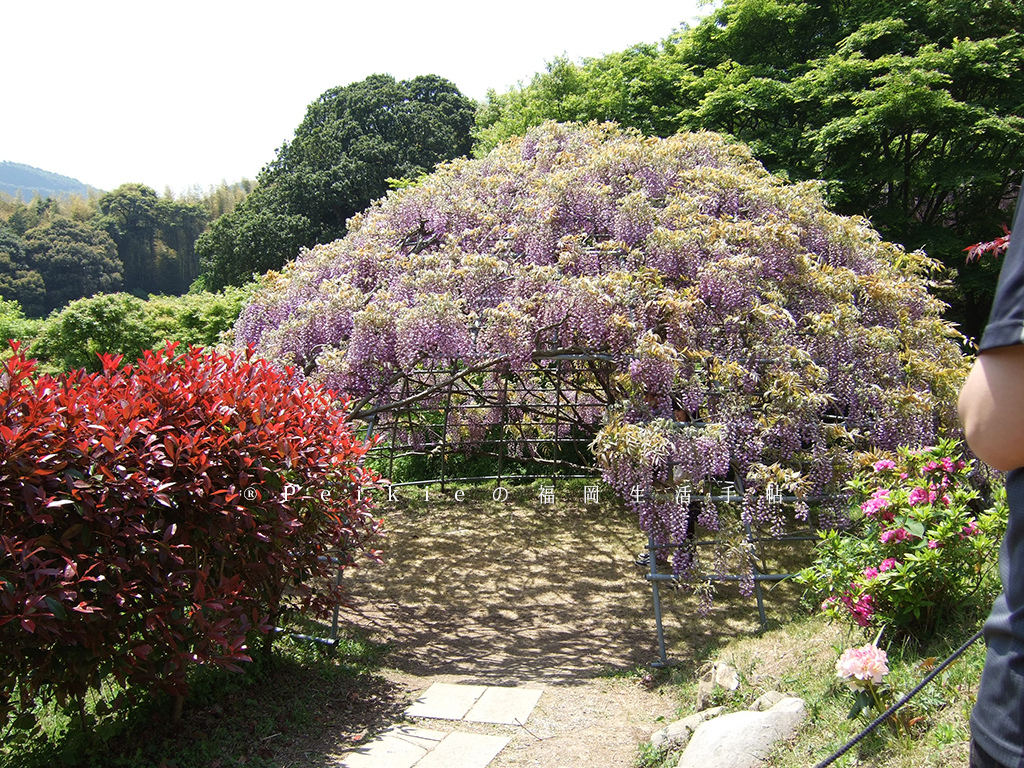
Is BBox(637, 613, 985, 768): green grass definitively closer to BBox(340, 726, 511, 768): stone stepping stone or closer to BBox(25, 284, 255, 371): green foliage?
BBox(340, 726, 511, 768): stone stepping stone

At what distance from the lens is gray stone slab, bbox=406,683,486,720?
433 centimetres

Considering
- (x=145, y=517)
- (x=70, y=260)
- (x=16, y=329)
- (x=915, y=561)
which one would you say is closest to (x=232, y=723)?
(x=145, y=517)

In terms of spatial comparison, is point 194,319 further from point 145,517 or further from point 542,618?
point 145,517

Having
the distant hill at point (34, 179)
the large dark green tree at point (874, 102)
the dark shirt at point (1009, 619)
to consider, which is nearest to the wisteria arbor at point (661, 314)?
the dark shirt at point (1009, 619)

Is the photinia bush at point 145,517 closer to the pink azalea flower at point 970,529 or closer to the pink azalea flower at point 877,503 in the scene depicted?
the pink azalea flower at point 877,503

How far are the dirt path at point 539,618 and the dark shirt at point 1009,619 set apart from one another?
3232mm

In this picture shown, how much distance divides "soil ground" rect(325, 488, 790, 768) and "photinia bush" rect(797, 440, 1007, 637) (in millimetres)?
1301

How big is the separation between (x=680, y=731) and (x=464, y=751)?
1.12m

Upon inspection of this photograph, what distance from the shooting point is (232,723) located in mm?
3848

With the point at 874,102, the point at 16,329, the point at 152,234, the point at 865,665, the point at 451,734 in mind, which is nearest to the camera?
the point at 865,665

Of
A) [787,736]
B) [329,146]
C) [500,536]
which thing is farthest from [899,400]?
[329,146]

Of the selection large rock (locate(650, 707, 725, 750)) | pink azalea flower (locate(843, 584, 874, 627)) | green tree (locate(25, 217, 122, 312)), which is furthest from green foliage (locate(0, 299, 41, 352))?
green tree (locate(25, 217, 122, 312))

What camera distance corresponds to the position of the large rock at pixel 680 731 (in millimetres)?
3656

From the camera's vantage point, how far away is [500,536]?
27.4 ft
